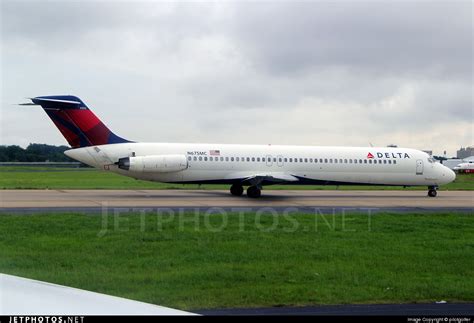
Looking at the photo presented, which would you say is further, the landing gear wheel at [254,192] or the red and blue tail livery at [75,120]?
the landing gear wheel at [254,192]

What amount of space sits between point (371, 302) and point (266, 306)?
4.68 ft

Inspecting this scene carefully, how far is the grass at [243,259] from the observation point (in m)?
8.21

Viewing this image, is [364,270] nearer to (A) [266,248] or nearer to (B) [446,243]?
(A) [266,248]

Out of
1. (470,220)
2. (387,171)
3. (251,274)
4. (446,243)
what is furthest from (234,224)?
(387,171)

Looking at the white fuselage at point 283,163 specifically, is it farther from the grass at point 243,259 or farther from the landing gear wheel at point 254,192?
the grass at point 243,259

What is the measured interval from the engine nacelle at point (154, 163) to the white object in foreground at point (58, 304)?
930 inches

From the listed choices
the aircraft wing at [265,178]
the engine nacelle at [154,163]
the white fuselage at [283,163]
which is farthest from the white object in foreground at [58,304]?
the aircraft wing at [265,178]

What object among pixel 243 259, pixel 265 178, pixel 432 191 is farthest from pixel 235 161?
pixel 243 259

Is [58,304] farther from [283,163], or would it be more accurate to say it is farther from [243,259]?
[283,163]

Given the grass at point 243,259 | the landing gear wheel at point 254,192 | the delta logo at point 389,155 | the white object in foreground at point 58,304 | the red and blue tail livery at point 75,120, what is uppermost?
the red and blue tail livery at point 75,120

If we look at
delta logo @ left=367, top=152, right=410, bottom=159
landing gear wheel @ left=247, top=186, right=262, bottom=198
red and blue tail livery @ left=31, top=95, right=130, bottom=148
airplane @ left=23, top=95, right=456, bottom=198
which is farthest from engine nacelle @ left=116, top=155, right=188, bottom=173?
delta logo @ left=367, top=152, right=410, bottom=159

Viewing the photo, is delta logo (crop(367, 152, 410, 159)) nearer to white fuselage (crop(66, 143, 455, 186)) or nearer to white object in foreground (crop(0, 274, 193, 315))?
white fuselage (crop(66, 143, 455, 186))

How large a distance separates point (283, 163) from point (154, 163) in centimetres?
652

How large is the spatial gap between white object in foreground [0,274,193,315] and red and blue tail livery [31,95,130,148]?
23.9 meters
